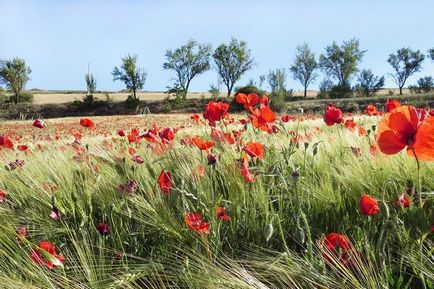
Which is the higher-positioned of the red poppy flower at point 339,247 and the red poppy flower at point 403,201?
the red poppy flower at point 403,201

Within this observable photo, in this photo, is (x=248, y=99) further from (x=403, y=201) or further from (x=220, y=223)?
(x=403, y=201)

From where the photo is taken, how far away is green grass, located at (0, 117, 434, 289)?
153 cm

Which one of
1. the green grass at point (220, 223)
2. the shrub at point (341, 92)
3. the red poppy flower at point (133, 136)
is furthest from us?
the shrub at point (341, 92)

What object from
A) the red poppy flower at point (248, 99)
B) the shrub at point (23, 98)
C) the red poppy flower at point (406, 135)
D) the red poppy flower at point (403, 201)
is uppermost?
the red poppy flower at point (248, 99)

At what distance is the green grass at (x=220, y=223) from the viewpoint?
1.53m

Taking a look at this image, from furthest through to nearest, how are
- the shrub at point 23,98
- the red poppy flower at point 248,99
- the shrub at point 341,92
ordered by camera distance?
the shrub at point 23,98, the shrub at point 341,92, the red poppy flower at point 248,99

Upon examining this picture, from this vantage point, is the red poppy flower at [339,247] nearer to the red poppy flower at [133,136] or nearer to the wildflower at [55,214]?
the wildflower at [55,214]

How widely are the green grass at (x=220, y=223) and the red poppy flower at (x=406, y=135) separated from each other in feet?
0.81

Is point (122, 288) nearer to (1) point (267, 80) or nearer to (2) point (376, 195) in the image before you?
(2) point (376, 195)

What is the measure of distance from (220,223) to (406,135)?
0.82 meters

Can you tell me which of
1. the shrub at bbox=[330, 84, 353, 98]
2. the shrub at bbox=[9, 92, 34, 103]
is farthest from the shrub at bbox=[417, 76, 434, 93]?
the shrub at bbox=[9, 92, 34, 103]

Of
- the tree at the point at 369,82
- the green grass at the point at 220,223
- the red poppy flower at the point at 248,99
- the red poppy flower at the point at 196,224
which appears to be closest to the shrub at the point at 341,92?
the tree at the point at 369,82

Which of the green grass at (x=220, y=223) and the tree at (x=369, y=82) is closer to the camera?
the green grass at (x=220, y=223)

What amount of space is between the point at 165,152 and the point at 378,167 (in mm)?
1328
